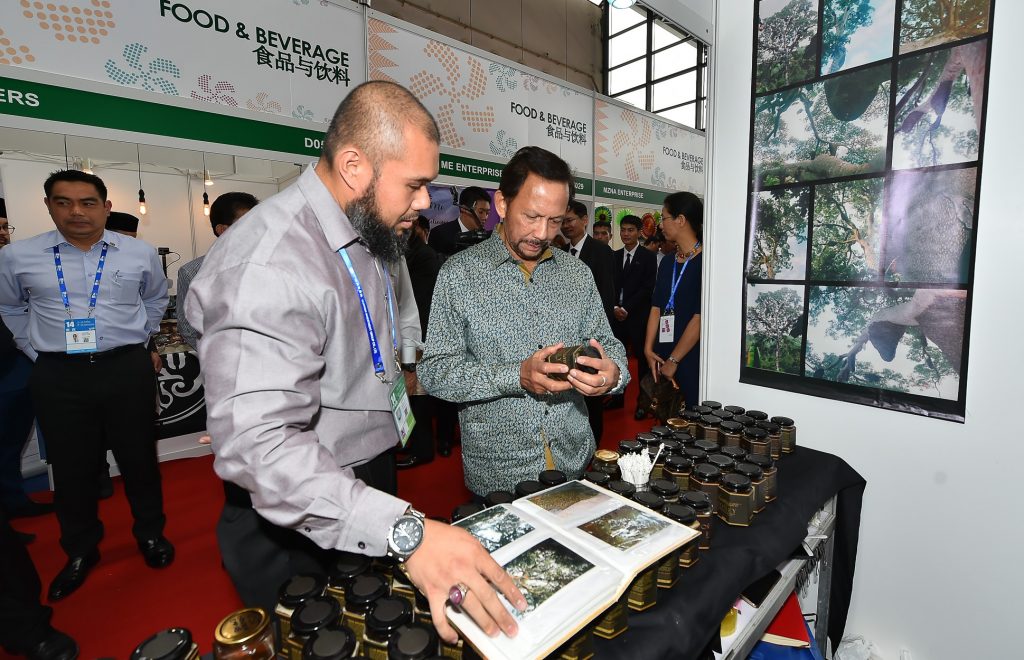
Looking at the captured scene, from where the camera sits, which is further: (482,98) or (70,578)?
(482,98)

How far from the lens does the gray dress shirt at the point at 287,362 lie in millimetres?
736

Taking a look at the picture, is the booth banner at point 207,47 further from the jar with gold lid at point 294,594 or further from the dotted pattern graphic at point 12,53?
the jar with gold lid at point 294,594

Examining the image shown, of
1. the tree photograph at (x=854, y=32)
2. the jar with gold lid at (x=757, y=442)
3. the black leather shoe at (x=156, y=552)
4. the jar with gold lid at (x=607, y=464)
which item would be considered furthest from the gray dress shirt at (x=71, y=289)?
the tree photograph at (x=854, y=32)

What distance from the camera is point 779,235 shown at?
1938 millimetres

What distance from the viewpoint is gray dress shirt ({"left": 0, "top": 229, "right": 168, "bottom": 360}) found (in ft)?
7.56

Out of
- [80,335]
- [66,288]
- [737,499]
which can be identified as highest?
[66,288]

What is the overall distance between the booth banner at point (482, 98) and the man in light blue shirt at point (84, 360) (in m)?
2.46

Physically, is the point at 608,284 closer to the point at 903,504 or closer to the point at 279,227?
the point at 903,504

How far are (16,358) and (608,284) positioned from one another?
385cm

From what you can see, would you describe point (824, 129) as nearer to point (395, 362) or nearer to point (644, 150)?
point (395, 362)

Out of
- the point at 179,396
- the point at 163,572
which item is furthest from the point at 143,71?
the point at 163,572

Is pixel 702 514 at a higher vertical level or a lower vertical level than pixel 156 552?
higher

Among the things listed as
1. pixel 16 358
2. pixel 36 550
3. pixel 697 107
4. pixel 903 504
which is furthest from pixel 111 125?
pixel 697 107

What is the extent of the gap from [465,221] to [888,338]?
338cm
